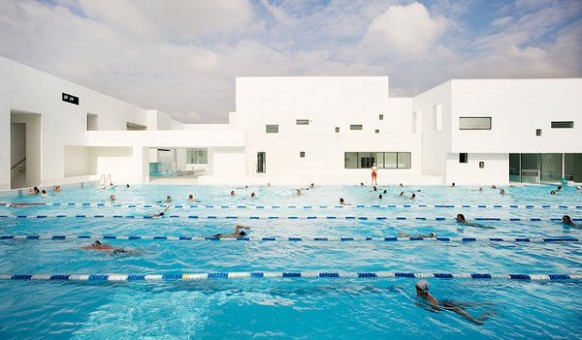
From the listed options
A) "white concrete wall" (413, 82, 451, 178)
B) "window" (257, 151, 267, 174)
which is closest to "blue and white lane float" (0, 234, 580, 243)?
"white concrete wall" (413, 82, 451, 178)

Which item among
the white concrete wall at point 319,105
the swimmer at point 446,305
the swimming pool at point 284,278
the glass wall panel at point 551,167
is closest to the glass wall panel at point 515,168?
the glass wall panel at point 551,167

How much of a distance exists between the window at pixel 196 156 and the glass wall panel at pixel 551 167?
36.7 m

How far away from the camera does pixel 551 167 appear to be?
2344 cm

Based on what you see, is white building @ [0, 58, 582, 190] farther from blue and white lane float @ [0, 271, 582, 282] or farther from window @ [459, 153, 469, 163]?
blue and white lane float @ [0, 271, 582, 282]

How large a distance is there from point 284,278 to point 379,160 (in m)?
21.6

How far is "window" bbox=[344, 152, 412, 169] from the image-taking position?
85.4ft

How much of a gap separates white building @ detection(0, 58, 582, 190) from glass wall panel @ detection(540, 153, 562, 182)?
0.23 ft

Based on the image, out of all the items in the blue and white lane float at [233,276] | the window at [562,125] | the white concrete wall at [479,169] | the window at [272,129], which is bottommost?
the blue and white lane float at [233,276]

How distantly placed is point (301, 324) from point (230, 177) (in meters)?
18.3

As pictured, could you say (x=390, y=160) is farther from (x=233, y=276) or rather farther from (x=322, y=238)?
(x=233, y=276)

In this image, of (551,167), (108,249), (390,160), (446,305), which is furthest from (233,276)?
(551,167)

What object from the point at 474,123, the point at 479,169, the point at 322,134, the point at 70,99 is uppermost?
the point at 70,99

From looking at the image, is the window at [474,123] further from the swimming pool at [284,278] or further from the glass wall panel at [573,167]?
the swimming pool at [284,278]

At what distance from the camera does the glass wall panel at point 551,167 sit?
23.2 metres
